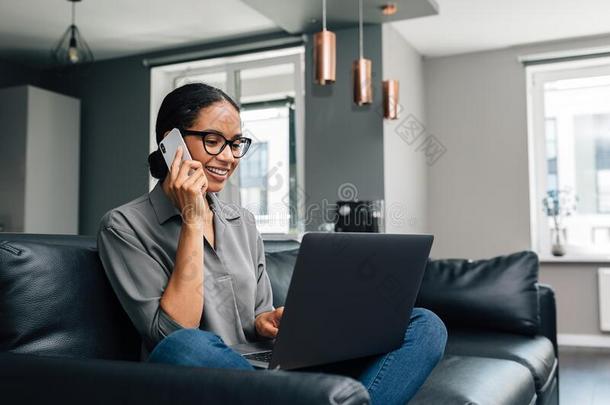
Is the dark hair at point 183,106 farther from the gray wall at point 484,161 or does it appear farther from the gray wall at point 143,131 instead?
the gray wall at point 484,161

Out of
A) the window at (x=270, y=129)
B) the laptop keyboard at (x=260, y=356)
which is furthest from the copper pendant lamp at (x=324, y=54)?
the laptop keyboard at (x=260, y=356)

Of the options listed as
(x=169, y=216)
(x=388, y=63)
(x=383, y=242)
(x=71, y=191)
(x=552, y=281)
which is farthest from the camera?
(x=71, y=191)

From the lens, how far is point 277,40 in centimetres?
488

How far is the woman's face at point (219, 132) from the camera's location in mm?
1425

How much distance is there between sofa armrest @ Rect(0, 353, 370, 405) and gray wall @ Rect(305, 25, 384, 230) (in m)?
3.50

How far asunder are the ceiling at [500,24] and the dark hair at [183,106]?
10.0ft

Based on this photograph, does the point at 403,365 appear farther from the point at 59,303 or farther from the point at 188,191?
the point at 59,303

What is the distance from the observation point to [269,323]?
1447 millimetres

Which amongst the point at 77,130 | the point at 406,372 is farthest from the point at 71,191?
the point at 406,372

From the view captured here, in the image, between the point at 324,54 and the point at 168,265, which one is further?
the point at 324,54

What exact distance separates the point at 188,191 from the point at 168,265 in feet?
0.57

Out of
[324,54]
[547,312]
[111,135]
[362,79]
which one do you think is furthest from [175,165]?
[111,135]

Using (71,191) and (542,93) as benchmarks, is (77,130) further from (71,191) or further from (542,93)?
(542,93)

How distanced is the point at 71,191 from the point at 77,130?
0.58 meters
